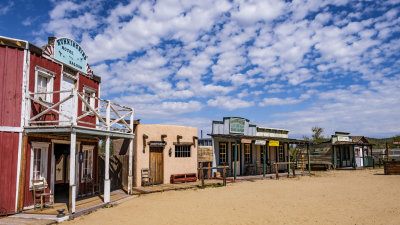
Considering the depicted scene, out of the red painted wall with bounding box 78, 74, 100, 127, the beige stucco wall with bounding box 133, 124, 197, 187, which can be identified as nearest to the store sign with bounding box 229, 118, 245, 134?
the beige stucco wall with bounding box 133, 124, 197, 187

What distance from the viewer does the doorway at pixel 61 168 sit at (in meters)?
13.0

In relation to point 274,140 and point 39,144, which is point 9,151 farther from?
point 274,140

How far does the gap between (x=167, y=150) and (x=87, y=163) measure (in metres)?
4.82

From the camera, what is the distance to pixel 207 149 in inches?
791

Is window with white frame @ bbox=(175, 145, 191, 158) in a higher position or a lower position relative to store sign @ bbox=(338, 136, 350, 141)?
Result: lower

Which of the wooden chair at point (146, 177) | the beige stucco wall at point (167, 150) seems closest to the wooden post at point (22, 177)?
the beige stucco wall at point (167, 150)

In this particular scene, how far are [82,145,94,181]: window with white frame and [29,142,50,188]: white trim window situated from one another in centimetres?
251

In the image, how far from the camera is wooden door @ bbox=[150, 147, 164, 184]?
55.7 ft

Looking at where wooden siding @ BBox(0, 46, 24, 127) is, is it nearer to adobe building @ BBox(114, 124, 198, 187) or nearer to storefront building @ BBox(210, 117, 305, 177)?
adobe building @ BBox(114, 124, 198, 187)

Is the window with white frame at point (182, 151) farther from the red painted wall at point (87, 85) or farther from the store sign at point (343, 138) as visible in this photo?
the store sign at point (343, 138)

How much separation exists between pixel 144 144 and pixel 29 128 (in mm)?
6937

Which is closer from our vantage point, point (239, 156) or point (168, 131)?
point (168, 131)

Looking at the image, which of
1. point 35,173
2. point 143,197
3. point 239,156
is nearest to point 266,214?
point 143,197

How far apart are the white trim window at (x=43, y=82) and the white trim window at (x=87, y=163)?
3.16 meters
